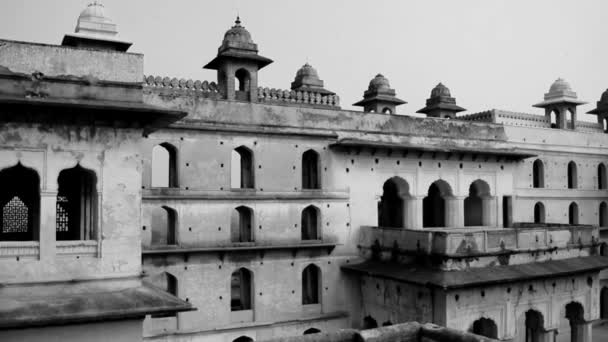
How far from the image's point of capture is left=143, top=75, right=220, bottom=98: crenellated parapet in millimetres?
18109

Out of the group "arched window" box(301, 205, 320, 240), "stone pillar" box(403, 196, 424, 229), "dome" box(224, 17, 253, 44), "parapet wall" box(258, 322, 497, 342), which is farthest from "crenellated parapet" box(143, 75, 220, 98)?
"parapet wall" box(258, 322, 497, 342)

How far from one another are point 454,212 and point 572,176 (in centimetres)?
854

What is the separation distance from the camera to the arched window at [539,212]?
86.1 ft

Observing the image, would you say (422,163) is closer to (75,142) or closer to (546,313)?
(546,313)

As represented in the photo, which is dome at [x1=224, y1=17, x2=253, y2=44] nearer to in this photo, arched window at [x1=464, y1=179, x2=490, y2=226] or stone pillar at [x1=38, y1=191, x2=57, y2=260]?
stone pillar at [x1=38, y1=191, x2=57, y2=260]

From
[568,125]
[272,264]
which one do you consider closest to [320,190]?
[272,264]

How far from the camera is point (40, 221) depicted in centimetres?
1137

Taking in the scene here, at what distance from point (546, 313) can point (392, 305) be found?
5.25m

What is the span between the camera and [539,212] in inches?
1040

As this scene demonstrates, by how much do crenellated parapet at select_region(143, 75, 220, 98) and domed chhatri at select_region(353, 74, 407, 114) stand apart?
12.4 metres

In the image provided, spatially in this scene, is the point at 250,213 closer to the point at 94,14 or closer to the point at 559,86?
the point at 94,14

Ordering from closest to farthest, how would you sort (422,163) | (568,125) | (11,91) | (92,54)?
(11,91)
(92,54)
(422,163)
(568,125)

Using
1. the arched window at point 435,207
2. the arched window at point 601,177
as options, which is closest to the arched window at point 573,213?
the arched window at point 601,177

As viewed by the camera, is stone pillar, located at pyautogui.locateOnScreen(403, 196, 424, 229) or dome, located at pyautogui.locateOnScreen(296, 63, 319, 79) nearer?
stone pillar, located at pyautogui.locateOnScreen(403, 196, 424, 229)
